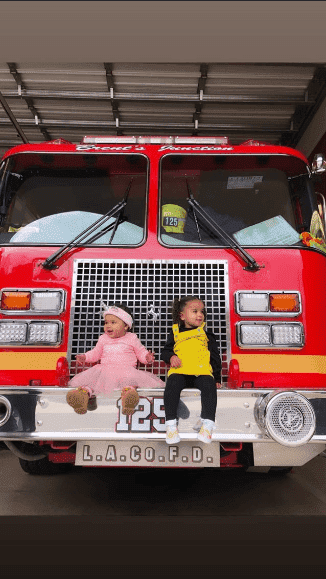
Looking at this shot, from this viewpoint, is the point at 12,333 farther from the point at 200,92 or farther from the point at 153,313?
the point at 200,92

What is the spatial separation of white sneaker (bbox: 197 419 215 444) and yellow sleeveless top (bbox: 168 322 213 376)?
0.31 m

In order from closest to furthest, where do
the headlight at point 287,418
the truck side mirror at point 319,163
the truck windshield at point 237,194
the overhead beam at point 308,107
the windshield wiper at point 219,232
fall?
the headlight at point 287,418, the windshield wiper at point 219,232, the truck side mirror at point 319,163, the truck windshield at point 237,194, the overhead beam at point 308,107

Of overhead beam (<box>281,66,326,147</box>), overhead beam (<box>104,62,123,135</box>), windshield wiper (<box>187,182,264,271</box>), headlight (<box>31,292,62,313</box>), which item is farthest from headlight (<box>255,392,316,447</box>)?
overhead beam (<box>281,66,326,147</box>)

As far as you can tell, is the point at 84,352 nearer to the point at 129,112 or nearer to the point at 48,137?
the point at 129,112

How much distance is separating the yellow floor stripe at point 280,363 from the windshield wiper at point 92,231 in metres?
1.24

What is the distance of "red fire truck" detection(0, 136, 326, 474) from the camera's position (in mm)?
2516

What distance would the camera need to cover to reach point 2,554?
2373mm

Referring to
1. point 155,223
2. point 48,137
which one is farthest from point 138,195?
point 48,137

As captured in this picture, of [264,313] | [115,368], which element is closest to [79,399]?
[115,368]

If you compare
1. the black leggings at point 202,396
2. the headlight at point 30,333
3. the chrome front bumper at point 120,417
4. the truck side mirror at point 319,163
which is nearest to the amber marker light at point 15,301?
the headlight at point 30,333

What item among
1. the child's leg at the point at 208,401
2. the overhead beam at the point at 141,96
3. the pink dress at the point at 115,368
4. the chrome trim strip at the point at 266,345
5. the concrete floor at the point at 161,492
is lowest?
the concrete floor at the point at 161,492

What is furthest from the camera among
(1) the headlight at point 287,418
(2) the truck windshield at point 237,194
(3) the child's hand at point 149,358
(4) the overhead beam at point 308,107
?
(4) the overhead beam at point 308,107

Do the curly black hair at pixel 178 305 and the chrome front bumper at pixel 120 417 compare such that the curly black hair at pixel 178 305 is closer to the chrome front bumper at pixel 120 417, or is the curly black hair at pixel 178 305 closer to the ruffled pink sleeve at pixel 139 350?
the ruffled pink sleeve at pixel 139 350

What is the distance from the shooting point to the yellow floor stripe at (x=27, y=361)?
3.04 meters
